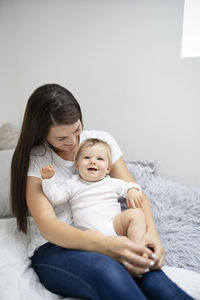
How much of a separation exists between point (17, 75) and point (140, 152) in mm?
1144

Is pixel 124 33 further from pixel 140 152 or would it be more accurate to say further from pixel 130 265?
pixel 130 265

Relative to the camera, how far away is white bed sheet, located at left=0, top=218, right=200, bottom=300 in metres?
0.93

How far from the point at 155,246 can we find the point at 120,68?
4.13ft

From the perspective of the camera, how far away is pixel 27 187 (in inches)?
44.6

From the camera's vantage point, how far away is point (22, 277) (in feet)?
3.29

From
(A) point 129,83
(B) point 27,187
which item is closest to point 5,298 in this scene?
(B) point 27,187

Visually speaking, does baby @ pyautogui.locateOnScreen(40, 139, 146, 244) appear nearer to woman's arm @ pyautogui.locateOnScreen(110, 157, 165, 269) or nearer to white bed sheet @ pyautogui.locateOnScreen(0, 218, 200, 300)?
woman's arm @ pyautogui.locateOnScreen(110, 157, 165, 269)

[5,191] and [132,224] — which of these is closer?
[132,224]

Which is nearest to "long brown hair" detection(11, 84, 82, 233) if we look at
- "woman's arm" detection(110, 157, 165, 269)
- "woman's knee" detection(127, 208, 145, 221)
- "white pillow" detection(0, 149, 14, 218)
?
"white pillow" detection(0, 149, 14, 218)

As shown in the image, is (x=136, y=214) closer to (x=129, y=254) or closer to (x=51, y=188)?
(x=129, y=254)

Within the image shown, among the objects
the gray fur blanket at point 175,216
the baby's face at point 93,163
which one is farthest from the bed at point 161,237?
the baby's face at point 93,163

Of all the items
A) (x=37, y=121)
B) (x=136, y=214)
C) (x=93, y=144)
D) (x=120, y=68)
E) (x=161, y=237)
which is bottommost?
(x=161, y=237)

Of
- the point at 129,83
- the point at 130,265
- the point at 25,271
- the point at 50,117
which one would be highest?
the point at 129,83

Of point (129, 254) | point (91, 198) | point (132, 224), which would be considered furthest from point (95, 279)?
point (91, 198)
